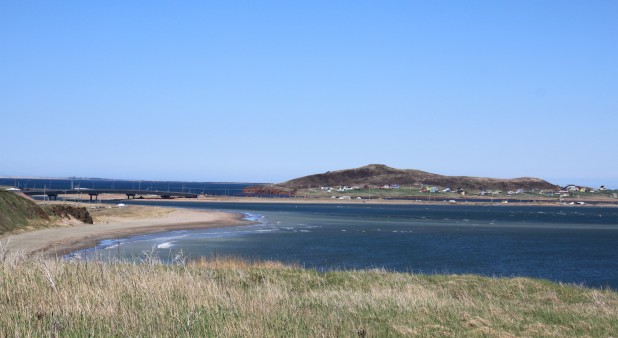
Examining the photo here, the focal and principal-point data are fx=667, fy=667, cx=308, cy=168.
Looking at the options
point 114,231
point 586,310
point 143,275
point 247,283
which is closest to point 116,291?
point 143,275

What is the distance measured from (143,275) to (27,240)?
111 ft

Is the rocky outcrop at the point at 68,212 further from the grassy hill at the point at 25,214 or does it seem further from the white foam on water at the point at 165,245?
the white foam on water at the point at 165,245

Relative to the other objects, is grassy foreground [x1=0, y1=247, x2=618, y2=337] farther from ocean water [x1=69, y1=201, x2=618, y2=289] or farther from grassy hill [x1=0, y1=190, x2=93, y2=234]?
grassy hill [x1=0, y1=190, x2=93, y2=234]

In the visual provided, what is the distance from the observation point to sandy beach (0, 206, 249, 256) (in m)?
43.1

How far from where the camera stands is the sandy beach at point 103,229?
43.1 meters

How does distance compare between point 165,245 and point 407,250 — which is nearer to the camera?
point 165,245

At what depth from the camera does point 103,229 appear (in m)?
65.6

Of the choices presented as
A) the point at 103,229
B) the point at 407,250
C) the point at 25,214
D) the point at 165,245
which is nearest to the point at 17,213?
the point at 25,214

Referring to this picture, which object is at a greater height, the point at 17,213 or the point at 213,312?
the point at 17,213

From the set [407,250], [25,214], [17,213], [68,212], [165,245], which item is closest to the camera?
[165,245]

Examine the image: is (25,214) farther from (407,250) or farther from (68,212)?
(407,250)

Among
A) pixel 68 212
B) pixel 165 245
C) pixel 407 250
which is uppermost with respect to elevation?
pixel 68 212

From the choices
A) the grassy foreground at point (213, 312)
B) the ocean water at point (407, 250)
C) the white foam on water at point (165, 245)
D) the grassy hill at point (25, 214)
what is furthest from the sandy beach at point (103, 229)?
the white foam on water at point (165, 245)

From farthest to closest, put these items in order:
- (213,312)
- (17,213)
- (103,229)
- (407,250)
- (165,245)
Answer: (103,229), (407,250), (17,213), (165,245), (213,312)
